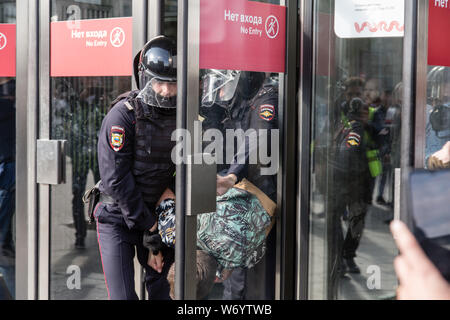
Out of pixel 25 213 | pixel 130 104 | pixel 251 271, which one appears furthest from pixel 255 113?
pixel 25 213

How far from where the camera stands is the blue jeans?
3898 millimetres

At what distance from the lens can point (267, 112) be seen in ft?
10.7

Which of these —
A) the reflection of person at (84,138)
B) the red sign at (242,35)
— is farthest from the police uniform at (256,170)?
the reflection of person at (84,138)

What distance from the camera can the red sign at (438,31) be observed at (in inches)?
87.5

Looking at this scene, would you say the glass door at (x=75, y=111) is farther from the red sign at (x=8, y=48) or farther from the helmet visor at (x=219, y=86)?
the helmet visor at (x=219, y=86)

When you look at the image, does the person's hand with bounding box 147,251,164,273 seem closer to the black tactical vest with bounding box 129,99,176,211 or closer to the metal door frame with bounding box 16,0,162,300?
the metal door frame with bounding box 16,0,162,300

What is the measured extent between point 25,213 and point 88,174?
0.46 m

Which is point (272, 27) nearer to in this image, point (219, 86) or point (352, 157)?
point (219, 86)

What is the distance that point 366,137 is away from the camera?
353 centimetres

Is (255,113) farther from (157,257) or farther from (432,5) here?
(432,5)

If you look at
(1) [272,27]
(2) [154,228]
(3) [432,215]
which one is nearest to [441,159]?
(3) [432,215]

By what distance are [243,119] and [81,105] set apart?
955 millimetres

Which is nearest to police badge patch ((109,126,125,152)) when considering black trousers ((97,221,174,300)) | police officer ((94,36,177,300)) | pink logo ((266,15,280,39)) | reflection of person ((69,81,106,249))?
police officer ((94,36,177,300))

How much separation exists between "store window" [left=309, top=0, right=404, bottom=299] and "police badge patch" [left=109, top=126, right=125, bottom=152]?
Result: 41.4 inches
